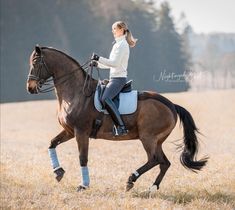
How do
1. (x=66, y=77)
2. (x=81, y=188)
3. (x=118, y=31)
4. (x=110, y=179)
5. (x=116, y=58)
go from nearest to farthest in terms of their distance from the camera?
(x=116, y=58)
(x=118, y=31)
(x=81, y=188)
(x=66, y=77)
(x=110, y=179)

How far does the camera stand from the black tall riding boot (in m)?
9.48

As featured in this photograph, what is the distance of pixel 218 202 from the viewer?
850cm

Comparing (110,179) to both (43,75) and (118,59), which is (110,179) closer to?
(43,75)

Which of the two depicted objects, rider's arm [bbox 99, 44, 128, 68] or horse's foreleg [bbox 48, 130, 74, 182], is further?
horse's foreleg [bbox 48, 130, 74, 182]

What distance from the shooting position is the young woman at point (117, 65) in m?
9.40

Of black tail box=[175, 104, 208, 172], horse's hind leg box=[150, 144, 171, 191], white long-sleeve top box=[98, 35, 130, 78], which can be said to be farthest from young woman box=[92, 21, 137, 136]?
black tail box=[175, 104, 208, 172]

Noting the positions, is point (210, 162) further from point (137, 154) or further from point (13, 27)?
point (13, 27)

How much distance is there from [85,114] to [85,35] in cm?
6312

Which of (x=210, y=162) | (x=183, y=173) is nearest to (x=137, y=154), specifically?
(x=210, y=162)

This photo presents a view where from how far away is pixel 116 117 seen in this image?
955 centimetres

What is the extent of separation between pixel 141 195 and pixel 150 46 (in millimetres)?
70499

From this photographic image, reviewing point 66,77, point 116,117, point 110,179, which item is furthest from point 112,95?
point 110,179

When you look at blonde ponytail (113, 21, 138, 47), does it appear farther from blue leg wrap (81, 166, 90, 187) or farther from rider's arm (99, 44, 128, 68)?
blue leg wrap (81, 166, 90, 187)

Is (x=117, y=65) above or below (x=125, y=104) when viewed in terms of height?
above
